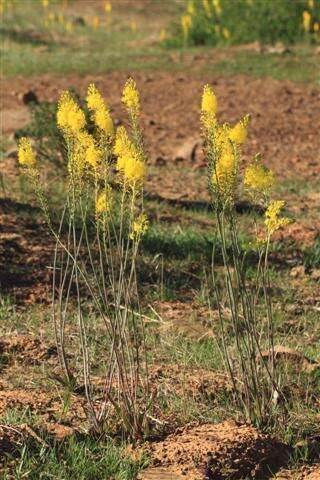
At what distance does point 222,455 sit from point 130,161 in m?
0.92

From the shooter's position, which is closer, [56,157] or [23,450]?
[23,450]

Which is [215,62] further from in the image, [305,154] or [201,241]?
[201,241]

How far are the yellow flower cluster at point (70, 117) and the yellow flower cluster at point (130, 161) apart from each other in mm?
133

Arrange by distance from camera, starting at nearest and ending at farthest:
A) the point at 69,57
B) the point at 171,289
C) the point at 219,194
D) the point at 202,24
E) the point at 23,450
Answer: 1. the point at 23,450
2. the point at 219,194
3. the point at 171,289
4. the point at 69,57
5. the point at 202,24

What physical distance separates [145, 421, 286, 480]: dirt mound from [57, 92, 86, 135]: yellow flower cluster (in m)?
1.03

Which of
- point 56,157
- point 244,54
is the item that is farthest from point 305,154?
point 244,54

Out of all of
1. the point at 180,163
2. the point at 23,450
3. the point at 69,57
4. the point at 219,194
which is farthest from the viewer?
the point at 69,57

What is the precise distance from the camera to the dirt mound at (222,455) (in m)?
3.29

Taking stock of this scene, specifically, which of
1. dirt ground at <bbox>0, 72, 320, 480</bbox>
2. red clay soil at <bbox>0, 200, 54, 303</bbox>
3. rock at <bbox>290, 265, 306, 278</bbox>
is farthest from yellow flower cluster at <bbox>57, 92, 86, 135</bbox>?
rock at <bbox>290, 265, 306, 278</bbox>

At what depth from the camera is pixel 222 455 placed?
3.30 m

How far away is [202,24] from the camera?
46.6 feet

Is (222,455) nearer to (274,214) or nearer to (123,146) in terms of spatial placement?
(274,214)

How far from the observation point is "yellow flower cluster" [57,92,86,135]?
337 centimetres

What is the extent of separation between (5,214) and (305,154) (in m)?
3.30
